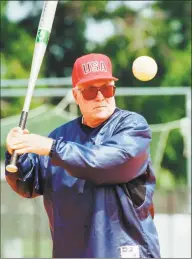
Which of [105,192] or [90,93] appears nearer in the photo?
[105,192]

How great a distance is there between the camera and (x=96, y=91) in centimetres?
370

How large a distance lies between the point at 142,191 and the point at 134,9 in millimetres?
17192

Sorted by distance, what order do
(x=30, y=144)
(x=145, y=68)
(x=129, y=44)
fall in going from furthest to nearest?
(x=129, y=44) → (x=145, y=68) → (x=30, y=144)

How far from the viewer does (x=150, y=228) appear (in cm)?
358

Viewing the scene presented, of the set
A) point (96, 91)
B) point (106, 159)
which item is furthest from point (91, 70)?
point (106, 159)

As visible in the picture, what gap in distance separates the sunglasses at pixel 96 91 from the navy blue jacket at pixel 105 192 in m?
0.11

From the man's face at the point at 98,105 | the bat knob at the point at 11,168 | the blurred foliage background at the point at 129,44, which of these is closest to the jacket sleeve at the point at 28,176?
the bat knob at the point at 11,168

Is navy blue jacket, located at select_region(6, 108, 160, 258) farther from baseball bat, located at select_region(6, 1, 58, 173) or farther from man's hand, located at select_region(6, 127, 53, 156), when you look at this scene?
baseball bat, located at select_region(6, 1, 58, 173)

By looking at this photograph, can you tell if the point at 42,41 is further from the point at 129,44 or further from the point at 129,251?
the point at 129,44

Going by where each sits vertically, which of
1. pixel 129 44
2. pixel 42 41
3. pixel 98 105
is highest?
pixel 129 44

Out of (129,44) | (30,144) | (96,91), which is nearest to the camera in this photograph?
(30,144)

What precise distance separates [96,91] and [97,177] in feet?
1.52

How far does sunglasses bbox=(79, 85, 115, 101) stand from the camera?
3.70m

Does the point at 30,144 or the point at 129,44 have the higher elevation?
the point at 129,44
